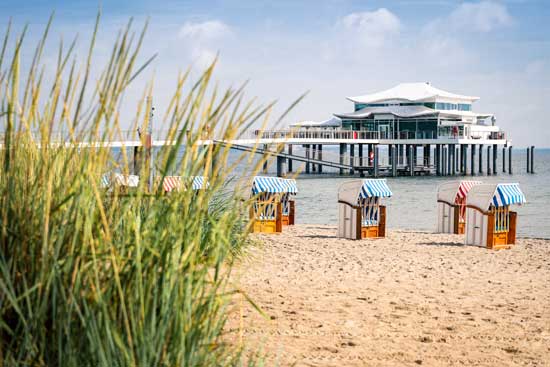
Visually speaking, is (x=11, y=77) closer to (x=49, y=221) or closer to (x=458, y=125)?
(x=49, y=221)

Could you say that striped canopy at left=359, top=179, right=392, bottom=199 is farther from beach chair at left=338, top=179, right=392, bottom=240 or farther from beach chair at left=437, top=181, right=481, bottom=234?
beach chair at left=437, top=181, right=481, bottom=234

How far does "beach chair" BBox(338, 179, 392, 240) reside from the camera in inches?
461

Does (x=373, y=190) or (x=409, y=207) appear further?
(x=409, y=207)

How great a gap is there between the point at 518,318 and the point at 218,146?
157 inches

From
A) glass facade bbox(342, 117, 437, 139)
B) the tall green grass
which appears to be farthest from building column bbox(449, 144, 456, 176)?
the tall green grass

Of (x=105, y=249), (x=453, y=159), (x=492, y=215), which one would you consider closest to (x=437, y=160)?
(x=453, y=159)

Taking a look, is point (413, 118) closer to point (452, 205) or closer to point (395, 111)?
point (395, 111)

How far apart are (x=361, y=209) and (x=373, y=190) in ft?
1.10

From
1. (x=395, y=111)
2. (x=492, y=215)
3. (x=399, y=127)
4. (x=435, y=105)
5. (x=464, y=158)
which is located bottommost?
(x=492, y=215)

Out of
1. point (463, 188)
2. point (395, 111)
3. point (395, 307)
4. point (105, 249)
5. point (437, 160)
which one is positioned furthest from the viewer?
point (395, 111)

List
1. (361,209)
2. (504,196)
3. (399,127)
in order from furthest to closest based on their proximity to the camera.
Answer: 1. (399,127)
2. (361,209)
3. (504,196)

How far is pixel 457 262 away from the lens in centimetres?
927

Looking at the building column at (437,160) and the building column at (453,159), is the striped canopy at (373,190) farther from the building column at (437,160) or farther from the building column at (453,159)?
the building column at (437,160)

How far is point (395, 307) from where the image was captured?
6.07m
